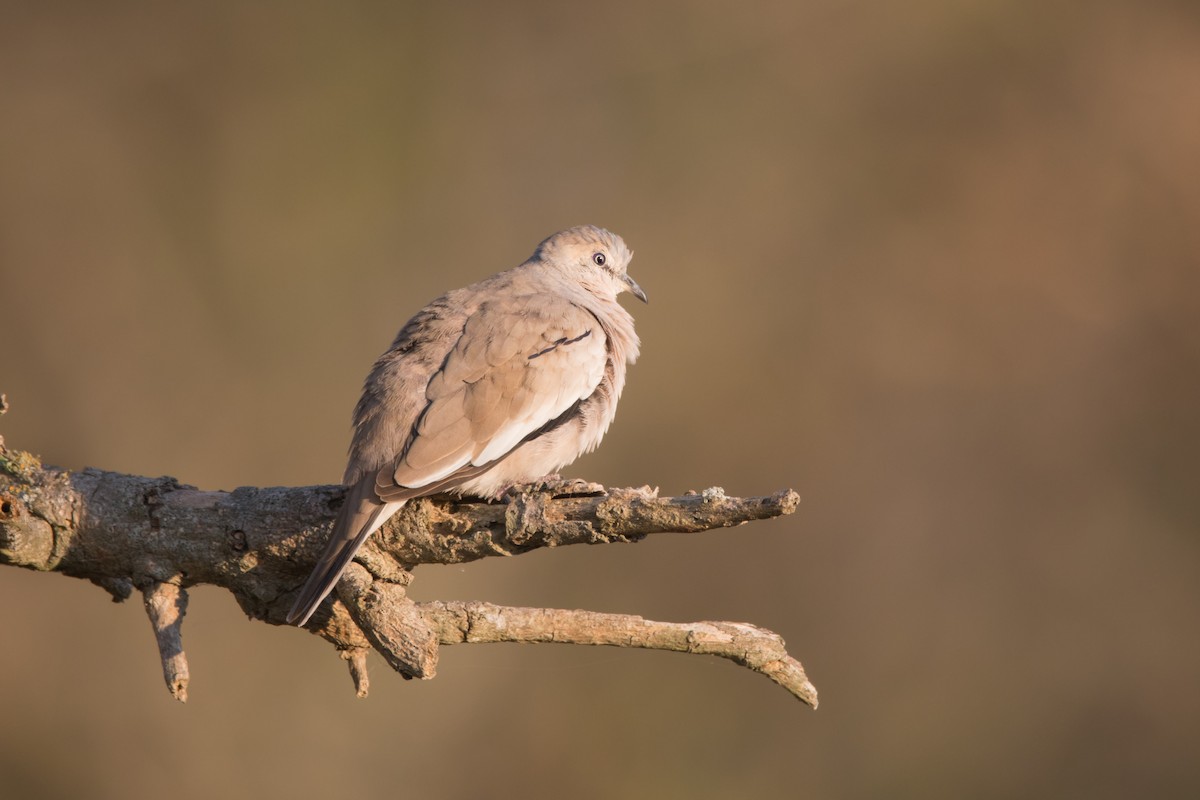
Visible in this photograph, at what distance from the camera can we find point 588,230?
6305 mm

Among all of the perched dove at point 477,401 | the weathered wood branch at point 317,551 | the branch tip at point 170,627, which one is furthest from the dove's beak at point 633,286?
the branch tip at point 170,627

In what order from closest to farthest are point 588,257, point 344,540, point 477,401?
point 344,540 → point 477,401 → point 588,257

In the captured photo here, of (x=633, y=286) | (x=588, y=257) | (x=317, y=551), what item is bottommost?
(x=317, y=551)

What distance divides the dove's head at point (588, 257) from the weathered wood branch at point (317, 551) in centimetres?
202

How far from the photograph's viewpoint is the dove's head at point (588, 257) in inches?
243

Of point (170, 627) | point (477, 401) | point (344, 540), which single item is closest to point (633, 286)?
point (477, 401)

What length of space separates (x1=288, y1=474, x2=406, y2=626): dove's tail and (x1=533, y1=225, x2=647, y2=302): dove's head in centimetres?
234

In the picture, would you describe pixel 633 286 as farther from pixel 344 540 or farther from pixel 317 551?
pixel 344 540

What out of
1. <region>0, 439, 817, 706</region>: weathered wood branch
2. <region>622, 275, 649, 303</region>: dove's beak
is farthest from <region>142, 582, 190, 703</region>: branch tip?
<region>622, 275, 649, 303</region>: dove's beak

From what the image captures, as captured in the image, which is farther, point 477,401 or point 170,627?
point 477,401

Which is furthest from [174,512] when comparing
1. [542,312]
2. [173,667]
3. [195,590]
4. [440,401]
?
[195,590]

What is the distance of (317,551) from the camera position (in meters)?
4.09

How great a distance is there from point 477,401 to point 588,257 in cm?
202

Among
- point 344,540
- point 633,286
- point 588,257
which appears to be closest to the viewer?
point 344,540
